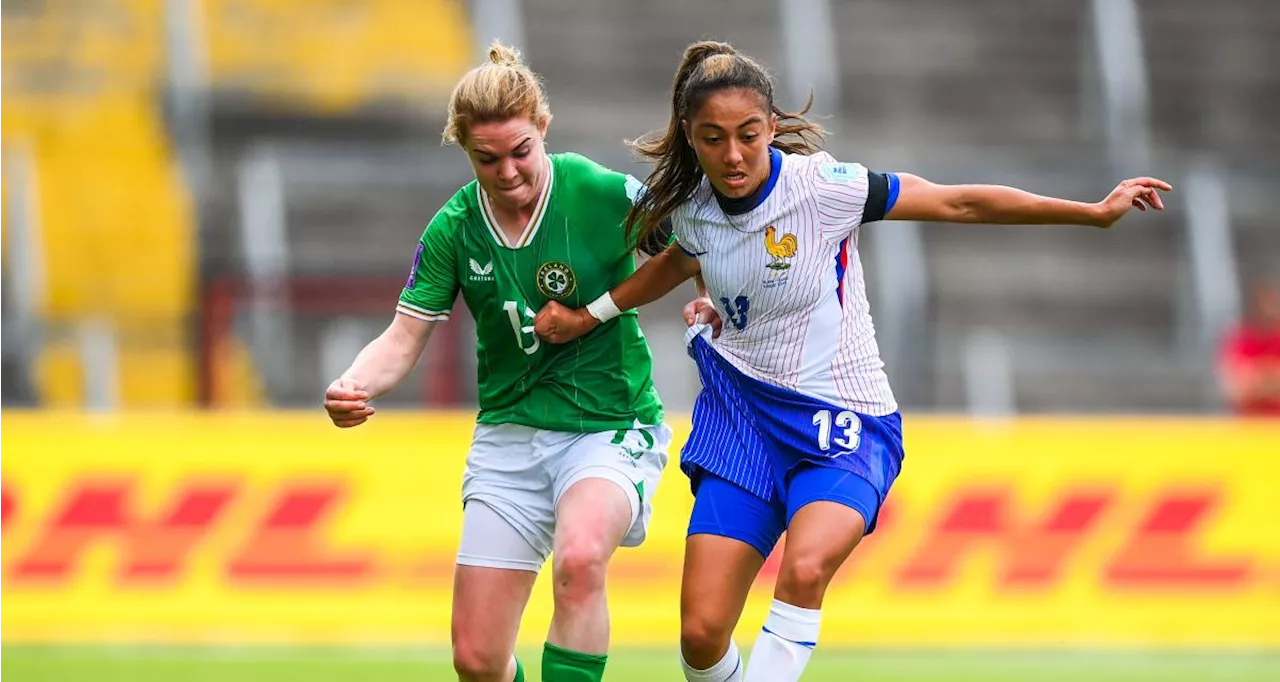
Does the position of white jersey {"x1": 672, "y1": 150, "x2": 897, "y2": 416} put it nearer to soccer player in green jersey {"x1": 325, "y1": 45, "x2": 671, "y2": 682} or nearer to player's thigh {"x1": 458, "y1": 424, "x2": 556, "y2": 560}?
soccer player in green jersey {"x1": 325, "y1": 45, "x2": 671, "y2": 682}

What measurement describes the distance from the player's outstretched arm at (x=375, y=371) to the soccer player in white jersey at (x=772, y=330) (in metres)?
0.47

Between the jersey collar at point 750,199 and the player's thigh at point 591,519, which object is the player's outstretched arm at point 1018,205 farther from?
the player's thigh at point 591,519

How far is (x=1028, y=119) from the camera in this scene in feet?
60.8

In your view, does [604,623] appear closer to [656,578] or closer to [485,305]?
[485,305]

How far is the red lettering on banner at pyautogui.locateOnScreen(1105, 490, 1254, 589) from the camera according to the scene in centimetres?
1041

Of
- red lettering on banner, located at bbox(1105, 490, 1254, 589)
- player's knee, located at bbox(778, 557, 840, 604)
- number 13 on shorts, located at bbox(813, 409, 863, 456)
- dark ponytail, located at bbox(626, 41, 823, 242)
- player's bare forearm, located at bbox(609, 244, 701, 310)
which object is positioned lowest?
red lettering on banner, located at bbox(1105, 490, 1254, 589)

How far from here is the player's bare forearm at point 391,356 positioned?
577cm

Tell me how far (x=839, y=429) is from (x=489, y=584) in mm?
1196

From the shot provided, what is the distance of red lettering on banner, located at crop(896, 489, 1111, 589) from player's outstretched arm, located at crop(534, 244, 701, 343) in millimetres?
5050

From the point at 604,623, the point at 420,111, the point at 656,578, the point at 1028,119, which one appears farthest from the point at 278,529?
the point at 1028,119

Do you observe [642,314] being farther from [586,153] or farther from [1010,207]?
[1010,207]

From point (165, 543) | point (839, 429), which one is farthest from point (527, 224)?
point (165, 543)

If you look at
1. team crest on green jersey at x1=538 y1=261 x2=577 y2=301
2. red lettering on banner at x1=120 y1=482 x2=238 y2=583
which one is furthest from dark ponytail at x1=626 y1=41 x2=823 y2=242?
red lettering on banner at x1=120 y1=482 x2=238 y2=583

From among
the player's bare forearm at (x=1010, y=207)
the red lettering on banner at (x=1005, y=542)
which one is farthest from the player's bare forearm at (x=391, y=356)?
the red lettering on banner at (x=1005, y=542)
